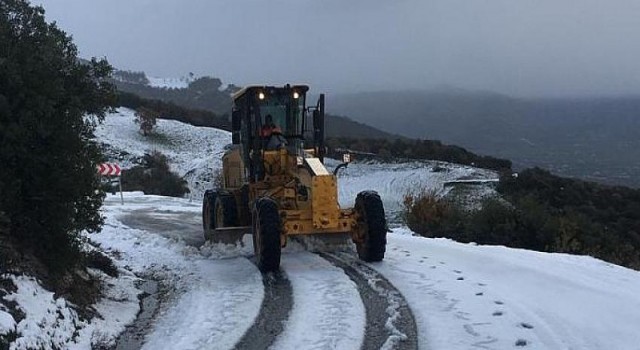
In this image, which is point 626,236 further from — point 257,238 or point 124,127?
point 124,127

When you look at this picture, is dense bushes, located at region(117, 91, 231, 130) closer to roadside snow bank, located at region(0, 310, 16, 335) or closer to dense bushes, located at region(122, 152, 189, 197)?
dense bushes, located at region(122, 152, 189, 197)

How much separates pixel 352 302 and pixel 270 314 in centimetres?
111

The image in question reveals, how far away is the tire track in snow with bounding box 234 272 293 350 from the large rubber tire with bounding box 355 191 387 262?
152 cm

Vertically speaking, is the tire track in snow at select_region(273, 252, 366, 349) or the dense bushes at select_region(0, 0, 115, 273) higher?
the dense bushes at select_region(0, 0, 115, 273)

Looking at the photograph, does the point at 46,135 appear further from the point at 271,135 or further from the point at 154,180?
the point at 154,180

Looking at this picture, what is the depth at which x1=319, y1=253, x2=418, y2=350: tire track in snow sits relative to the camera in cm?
755

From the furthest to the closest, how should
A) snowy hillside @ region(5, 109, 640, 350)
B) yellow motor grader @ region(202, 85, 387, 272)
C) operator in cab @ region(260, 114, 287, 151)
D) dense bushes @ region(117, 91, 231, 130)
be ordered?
1. dense bushes @ region(117, 91, 231, 130)
2. operator in cab @ region(260, 114, 287, 151)
3. yellow motor grader @ region(202, 85, 387, 272)
4. snowy hillside @ region(5, 109, 640, 350)

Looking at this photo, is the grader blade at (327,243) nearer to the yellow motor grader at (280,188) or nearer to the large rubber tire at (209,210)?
the yellow motor grader at (280,188)

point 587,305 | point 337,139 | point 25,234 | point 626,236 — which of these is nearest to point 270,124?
point 25,234

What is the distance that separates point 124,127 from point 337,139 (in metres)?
17.2

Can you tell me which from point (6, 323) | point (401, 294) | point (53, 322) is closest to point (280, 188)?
point (401, 294)

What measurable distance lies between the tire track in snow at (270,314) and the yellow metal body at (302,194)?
3.17 ft

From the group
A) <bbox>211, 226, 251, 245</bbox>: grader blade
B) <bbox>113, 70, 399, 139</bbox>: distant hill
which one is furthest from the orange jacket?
<bbox>113, 70, 399, 139</bbox>: distant hill

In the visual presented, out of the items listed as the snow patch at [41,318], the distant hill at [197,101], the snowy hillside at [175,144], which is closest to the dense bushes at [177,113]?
the distant hill at [197,101]
